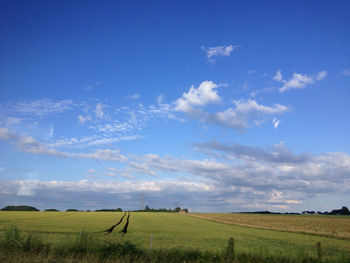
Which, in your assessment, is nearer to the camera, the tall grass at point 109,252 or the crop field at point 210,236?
the tall grass at point 109,252

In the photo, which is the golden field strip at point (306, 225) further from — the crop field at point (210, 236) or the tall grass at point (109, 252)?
the tall grass at point (109, 252)

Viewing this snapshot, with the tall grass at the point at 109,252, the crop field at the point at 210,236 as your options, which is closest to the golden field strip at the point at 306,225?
the crop field at the point at 210,236

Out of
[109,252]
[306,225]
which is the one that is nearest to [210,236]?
[109,252]

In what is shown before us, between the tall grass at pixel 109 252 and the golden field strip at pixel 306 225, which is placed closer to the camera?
the tall grass at pixel 109 252

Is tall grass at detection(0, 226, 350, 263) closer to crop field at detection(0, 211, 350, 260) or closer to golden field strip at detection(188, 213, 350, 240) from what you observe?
crop field at detection(0, 211, 350, 260)

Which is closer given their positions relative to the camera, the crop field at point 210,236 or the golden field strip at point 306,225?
A: the crop field at point 210,236

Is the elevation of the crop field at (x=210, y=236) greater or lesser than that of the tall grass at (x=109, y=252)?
lesser

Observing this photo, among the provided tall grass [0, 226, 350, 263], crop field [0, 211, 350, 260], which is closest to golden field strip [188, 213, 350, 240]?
crop field [0, 211, 350, 260]

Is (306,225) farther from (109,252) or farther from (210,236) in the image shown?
Result: (109,252)

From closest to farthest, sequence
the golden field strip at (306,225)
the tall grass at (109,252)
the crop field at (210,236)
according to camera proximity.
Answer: the tall grass at (109,252) → the crop field at (210,236) → the golden field strip at (306,225)

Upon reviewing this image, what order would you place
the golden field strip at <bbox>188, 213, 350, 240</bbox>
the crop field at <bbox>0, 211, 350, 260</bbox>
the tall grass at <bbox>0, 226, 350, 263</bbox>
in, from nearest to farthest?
the tall grass at <bbox>0, 226, 350, 263</bbox>, the crop field at <bbox>0, 211, 350, 260</bbox>, the golden field strip at <bbox>188, 213, 350, 240</bbox>

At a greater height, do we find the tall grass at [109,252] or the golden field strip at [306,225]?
the tall grass at [109,252]

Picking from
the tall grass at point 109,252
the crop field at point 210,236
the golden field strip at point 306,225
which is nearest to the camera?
the tall grass at point 109,252

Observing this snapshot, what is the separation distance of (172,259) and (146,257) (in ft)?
3.66
